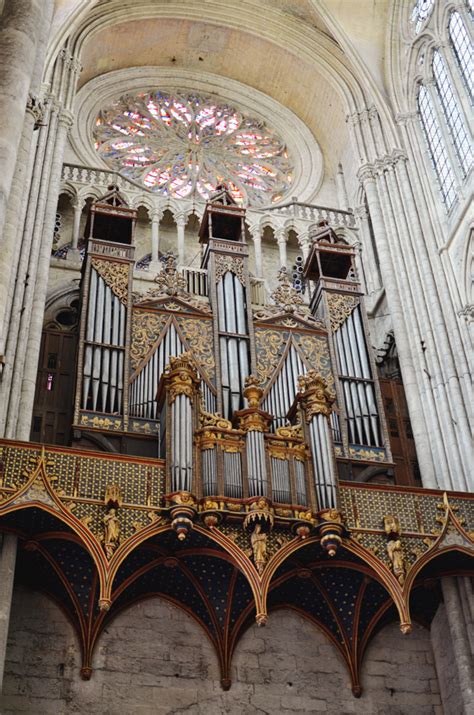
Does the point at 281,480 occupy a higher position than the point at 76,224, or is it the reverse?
the point at 76,224

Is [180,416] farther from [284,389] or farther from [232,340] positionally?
[232,340]

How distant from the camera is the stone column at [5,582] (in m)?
11.3

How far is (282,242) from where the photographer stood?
71.3 ft

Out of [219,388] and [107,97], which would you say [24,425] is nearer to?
[219,388]

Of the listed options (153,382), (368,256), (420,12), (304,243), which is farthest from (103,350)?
(420,12)

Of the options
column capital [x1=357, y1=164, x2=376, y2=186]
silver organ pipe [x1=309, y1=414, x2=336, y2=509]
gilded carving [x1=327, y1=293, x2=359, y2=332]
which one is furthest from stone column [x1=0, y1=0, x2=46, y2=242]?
column capital [x1=357, y1=164, x2=376, y2=186]

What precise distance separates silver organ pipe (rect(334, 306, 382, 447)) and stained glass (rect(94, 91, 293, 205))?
24.1 feet

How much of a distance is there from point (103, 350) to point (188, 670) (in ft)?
17.9

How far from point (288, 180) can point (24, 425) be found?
43.1 ft

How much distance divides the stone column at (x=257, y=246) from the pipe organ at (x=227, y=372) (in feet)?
6.33

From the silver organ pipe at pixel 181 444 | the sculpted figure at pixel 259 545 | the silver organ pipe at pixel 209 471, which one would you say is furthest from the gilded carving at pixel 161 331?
the sculpted figure at pixel 259 545

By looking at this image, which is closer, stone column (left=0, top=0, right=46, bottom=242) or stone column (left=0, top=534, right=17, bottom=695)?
stone column (left=0, top=534, right=17, bottom=695)

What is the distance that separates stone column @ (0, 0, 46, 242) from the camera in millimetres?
12039

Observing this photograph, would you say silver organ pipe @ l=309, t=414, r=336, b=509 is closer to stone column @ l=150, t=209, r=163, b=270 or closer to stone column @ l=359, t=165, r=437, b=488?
stone column @ l=359, t=165, r=437, b=488
